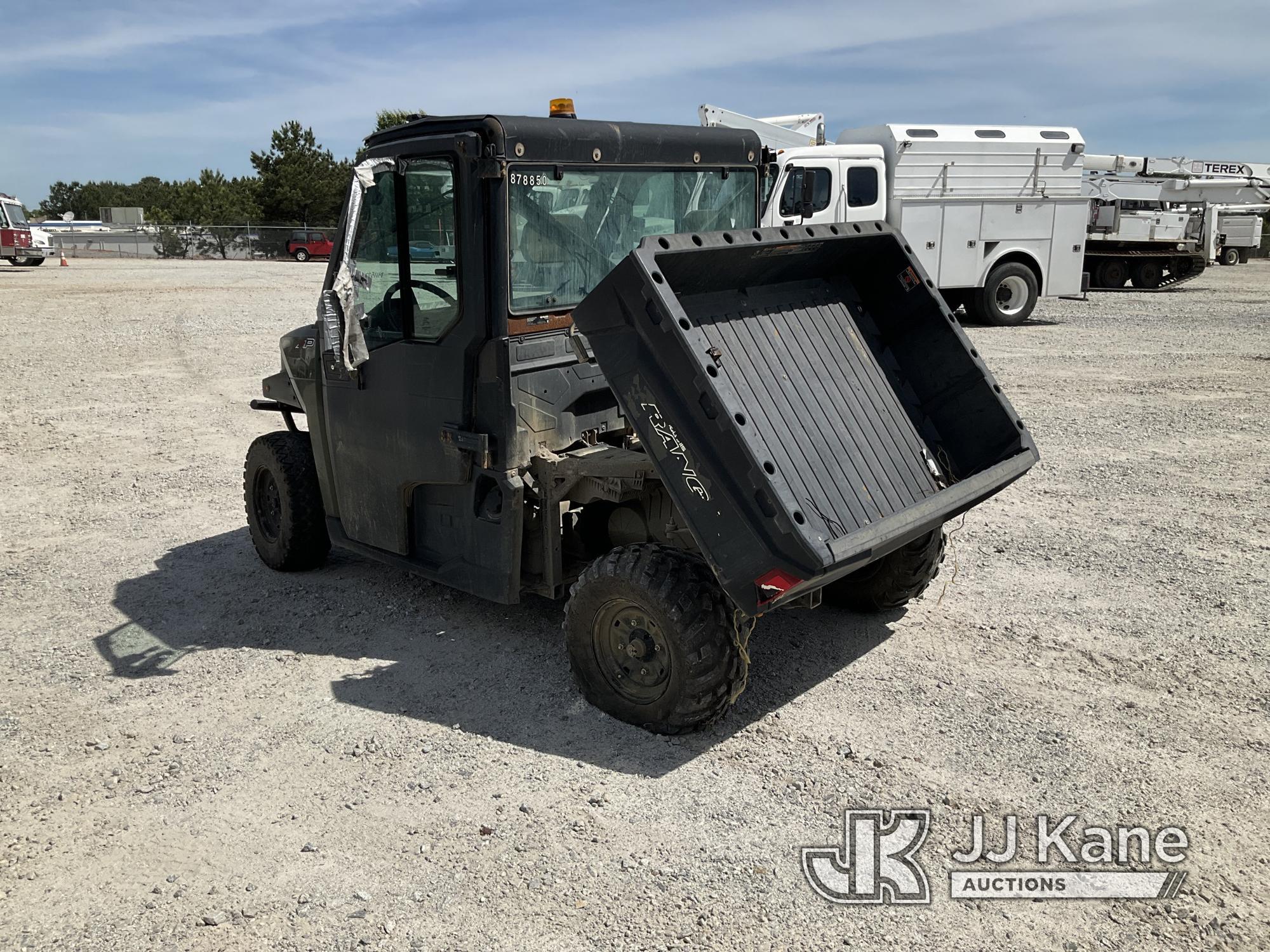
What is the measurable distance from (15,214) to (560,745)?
1387 inches

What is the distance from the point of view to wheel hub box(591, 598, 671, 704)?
4.18 metres

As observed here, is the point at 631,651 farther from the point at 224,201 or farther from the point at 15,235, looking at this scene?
the point at 224,201

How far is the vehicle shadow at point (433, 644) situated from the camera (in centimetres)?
438

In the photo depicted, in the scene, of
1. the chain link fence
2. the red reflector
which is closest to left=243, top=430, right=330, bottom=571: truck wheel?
the red reflector

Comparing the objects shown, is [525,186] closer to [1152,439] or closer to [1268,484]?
[1268,484]

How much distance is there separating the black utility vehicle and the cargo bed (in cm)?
1

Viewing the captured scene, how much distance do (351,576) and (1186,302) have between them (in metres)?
20.3

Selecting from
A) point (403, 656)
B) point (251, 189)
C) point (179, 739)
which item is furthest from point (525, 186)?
point (251, 189)

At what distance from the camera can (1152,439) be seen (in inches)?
368

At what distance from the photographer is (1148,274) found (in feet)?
81.6

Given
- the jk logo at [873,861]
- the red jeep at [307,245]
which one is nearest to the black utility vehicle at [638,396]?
the jk logo at [873,861]

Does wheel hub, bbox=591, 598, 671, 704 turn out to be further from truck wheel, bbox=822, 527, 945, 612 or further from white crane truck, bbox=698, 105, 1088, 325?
white crane truck, bbox=698, 105, 1088, 325

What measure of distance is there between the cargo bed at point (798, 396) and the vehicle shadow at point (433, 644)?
2.99ft

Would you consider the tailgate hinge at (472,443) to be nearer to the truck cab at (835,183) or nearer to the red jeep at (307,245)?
the truck cab at (835,183)
